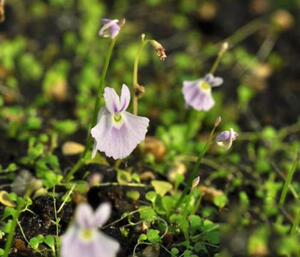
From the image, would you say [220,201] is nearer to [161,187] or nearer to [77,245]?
[161,187]

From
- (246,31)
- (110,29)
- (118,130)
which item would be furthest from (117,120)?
(246,31)

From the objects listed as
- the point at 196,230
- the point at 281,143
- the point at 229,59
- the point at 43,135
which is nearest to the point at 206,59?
the point at 229,59

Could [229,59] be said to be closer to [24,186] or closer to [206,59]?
[206,59]

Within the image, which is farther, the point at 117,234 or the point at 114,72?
the point at 114,72

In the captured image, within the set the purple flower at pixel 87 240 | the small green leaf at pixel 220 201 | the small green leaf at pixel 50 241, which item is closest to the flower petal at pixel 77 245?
the purple flower at pixel 87 240

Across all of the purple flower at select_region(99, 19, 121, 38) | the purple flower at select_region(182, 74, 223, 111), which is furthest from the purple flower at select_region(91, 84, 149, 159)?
the purple flower at select_region(182, 74, 223, 111)

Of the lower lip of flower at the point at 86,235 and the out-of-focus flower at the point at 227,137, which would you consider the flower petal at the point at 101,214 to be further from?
the out-of-focus flower at the point at 227,137

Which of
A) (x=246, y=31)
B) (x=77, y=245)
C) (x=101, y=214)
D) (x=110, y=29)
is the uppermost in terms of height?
(x=110, y=29)

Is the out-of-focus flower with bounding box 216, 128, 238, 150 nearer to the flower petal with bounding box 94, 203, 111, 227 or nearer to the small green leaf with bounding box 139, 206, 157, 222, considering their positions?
the small green leaf with bounding box 139, 206, 157, 222
